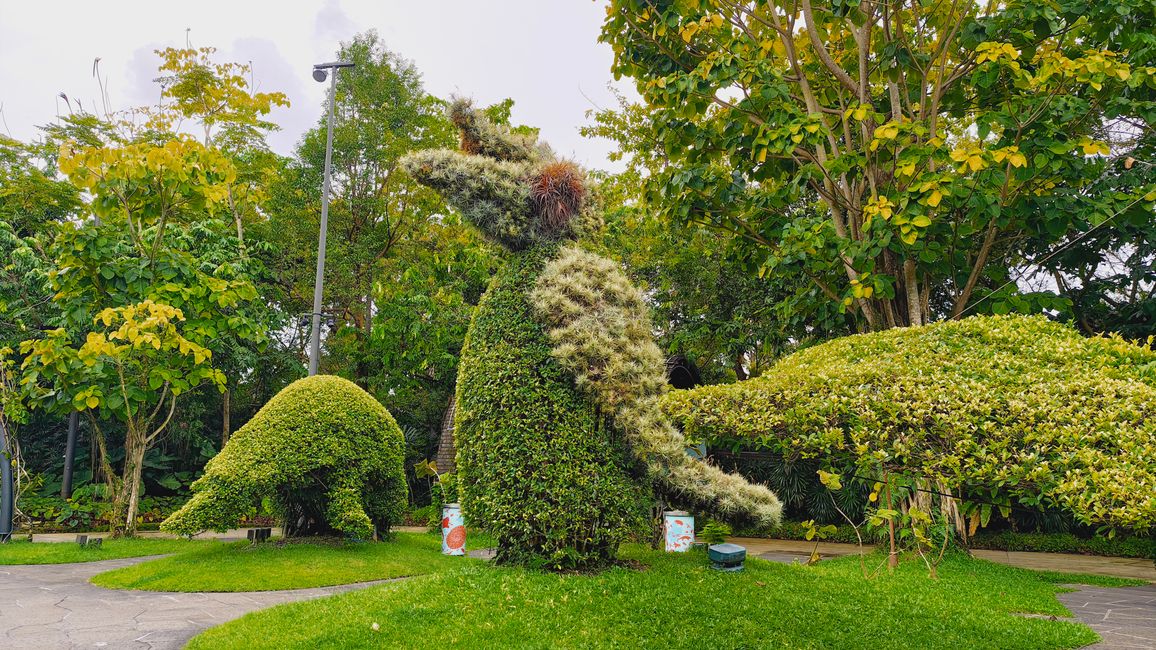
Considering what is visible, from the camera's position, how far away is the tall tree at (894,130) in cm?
734

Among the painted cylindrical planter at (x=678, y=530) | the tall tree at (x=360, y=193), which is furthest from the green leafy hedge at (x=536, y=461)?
the tall tree at (x=360, y=193)

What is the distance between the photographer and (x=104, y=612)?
6.10 metres

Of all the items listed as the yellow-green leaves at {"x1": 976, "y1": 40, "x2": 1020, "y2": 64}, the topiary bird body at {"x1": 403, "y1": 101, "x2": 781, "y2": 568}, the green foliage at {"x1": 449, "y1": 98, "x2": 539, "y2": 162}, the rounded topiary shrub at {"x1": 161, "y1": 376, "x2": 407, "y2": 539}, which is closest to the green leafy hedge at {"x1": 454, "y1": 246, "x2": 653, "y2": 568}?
the topiary bird body at {"x1": 403, "y1": 101, "x2": 781, "y2": 568}

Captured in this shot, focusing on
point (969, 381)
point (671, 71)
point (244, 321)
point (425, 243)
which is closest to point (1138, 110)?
point (671, 71)

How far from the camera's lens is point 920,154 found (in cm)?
723

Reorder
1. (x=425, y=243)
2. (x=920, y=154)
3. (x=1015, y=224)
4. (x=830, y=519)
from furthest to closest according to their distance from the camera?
(x=425, y=243), (x=830, y=519), (x=1015, y=224), (x=920, y=154)

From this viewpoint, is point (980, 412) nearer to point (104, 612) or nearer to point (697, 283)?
point (104, 612)

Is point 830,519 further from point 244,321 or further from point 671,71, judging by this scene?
point 244,321

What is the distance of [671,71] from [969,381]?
19.9 ft

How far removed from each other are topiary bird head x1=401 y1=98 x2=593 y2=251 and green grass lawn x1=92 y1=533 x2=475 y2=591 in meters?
3.28

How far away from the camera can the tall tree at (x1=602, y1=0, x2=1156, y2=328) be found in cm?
734

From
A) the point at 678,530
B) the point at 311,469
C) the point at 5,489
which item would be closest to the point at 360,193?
the point at 5,489

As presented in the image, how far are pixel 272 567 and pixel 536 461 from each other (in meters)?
4.29

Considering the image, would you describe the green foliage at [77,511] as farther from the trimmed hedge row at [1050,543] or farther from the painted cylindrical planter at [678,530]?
the trimmed hedge row at [1050,543]
